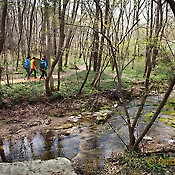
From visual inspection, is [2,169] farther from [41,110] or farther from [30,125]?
[41,110]

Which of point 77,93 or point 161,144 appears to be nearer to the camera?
point 161,144

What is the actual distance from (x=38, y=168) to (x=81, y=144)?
2.30m

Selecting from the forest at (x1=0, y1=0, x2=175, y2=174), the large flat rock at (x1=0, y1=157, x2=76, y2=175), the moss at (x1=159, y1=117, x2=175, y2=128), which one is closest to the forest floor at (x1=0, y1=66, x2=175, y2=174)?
the forest at (x1=0, y1=0, x2=175, y2=174)

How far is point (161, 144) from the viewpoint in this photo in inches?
254

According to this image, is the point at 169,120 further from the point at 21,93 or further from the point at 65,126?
the point at 21,93

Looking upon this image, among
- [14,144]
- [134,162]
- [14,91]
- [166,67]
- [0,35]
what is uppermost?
[0,35]

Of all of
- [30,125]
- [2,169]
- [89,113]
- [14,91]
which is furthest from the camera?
[14,91]

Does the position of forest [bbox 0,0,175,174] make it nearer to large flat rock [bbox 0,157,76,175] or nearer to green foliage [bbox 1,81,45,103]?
green foliage [bbox 1,81,45,103]

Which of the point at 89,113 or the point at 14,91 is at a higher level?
the point at 14,91

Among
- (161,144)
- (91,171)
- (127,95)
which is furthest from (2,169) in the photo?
(127,95)

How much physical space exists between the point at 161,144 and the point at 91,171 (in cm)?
271

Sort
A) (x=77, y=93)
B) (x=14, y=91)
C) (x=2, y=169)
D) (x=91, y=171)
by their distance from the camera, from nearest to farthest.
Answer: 1. (x=2, y=169)
2. (x=91, y=171)
3. (x=14, y=91)
4. (x=77, y=93)

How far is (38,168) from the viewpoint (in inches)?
195

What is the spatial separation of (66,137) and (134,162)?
339cm
